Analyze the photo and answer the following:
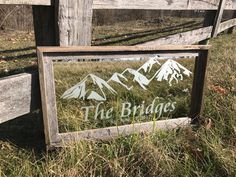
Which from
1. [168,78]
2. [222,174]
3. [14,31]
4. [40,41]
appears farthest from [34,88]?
[14,31]

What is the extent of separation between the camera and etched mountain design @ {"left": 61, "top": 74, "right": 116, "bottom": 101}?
8.13 feet

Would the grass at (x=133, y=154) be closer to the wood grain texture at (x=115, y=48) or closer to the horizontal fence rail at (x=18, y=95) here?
the horizontal fence rail at (x=18, y=95)

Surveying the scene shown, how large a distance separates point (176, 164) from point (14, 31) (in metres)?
9.04

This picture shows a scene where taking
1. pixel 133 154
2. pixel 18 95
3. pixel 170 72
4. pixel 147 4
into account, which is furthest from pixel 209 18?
pixel 18 95

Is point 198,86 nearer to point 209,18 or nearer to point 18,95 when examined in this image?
point 18,95

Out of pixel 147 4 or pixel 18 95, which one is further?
pixel 147 4

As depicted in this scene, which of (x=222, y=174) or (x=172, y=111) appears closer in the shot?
(x=222, y=174)

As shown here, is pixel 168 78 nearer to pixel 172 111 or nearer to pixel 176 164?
pixel 172 111

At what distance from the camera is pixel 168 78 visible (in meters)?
2.81

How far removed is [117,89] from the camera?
2.63 meters

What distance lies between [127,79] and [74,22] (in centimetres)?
64

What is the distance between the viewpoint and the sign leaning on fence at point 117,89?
7.82 ft

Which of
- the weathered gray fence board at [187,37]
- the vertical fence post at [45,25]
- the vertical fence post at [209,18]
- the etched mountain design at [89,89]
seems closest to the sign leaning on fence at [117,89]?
the etched mountain design at [89,89]

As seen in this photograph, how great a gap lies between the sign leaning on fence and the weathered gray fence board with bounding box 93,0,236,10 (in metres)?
0.53
